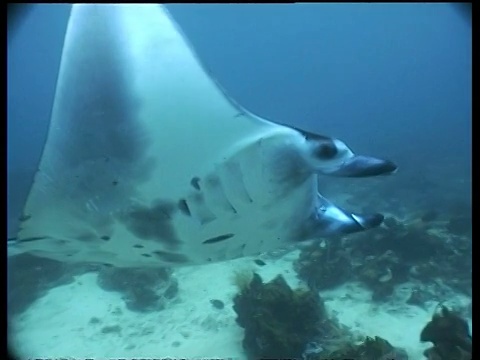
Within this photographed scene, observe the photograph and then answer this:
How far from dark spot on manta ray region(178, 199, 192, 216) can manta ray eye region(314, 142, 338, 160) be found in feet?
1.94

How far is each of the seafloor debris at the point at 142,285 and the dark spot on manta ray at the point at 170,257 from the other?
2978 mm

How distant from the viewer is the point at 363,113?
47281 mm

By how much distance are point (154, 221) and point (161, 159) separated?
30 cm

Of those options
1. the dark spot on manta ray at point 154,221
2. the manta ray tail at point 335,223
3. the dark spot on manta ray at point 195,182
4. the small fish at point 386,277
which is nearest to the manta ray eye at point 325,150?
the manta ray tail at point 335,223

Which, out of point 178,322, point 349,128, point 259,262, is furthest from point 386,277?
point 349,128

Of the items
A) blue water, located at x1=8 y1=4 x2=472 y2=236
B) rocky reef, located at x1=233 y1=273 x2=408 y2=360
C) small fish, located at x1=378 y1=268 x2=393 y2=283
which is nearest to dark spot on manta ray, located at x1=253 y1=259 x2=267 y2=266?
rocky reef, located at x1=233 y1=273 x2=408 y2=360

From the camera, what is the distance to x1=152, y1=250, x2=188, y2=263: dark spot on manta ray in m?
1.97

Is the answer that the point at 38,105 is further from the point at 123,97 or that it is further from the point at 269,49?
the point at 123,97

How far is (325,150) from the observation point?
5.25 feet

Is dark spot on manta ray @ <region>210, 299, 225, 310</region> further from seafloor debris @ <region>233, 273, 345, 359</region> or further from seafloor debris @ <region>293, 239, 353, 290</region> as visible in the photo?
seafloor debris @ <region>293, 239, 353, 290</region>

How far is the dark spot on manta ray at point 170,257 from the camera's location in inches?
77.5

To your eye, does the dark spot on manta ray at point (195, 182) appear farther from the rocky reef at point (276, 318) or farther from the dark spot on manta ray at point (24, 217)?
the rocky reef at point (276, 318)

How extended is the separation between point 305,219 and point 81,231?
1054 millimetres
